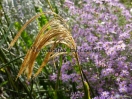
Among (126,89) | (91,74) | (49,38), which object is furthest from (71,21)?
(49,38)

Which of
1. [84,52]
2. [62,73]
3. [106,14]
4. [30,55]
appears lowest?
[62,73]

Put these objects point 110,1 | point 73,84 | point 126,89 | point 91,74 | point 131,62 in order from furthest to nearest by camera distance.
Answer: point 110,1 → point 73,84 → point 91,74 → point 131,62 → point 126,89

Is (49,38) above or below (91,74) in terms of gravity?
above

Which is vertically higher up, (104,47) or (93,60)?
(104,47)

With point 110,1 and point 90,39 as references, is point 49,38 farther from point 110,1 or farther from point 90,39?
point 110,1

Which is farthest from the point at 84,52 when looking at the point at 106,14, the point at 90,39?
the point at 106,14

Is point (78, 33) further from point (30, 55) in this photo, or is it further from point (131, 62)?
point (30, 55)

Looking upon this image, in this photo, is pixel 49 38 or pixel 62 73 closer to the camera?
pixel 49 38

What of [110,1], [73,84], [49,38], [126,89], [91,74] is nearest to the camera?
[49,38]
